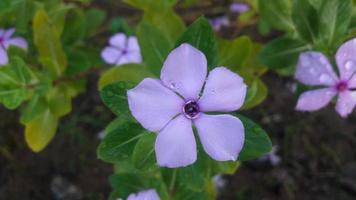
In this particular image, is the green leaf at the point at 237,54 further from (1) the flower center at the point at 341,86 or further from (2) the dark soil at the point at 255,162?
(2) the dark soil at the point at 255,162

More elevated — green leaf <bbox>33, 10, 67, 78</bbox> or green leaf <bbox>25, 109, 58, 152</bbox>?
green leaf <bbox>33, 10, 67, 78</bbox>

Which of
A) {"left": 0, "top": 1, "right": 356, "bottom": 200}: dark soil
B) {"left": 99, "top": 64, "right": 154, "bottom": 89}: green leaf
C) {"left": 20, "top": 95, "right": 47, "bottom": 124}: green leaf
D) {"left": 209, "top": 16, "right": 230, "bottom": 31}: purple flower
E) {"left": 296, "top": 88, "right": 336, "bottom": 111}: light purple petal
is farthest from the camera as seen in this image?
{"left": 209, "top": 16, "right": 230, "bottom": 31}: purple flower

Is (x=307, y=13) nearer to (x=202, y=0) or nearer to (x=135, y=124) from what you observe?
(x=135, y=124)

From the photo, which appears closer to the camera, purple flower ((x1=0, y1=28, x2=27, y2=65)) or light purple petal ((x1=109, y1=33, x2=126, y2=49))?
purple flower ((x1=0, y1=28, x2=27, y2=65))

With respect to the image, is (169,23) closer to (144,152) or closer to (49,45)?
(49,45)

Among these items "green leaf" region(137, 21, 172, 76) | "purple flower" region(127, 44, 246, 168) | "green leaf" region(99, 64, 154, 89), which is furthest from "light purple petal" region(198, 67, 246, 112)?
"green leaf" region(99, 64, 154, 89)

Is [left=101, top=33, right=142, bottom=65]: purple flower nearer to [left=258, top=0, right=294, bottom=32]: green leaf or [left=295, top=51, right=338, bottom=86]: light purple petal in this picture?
[left=258, top=0, right=294, bottom=32]: green leaf

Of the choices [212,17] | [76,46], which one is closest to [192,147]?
[76,46]
